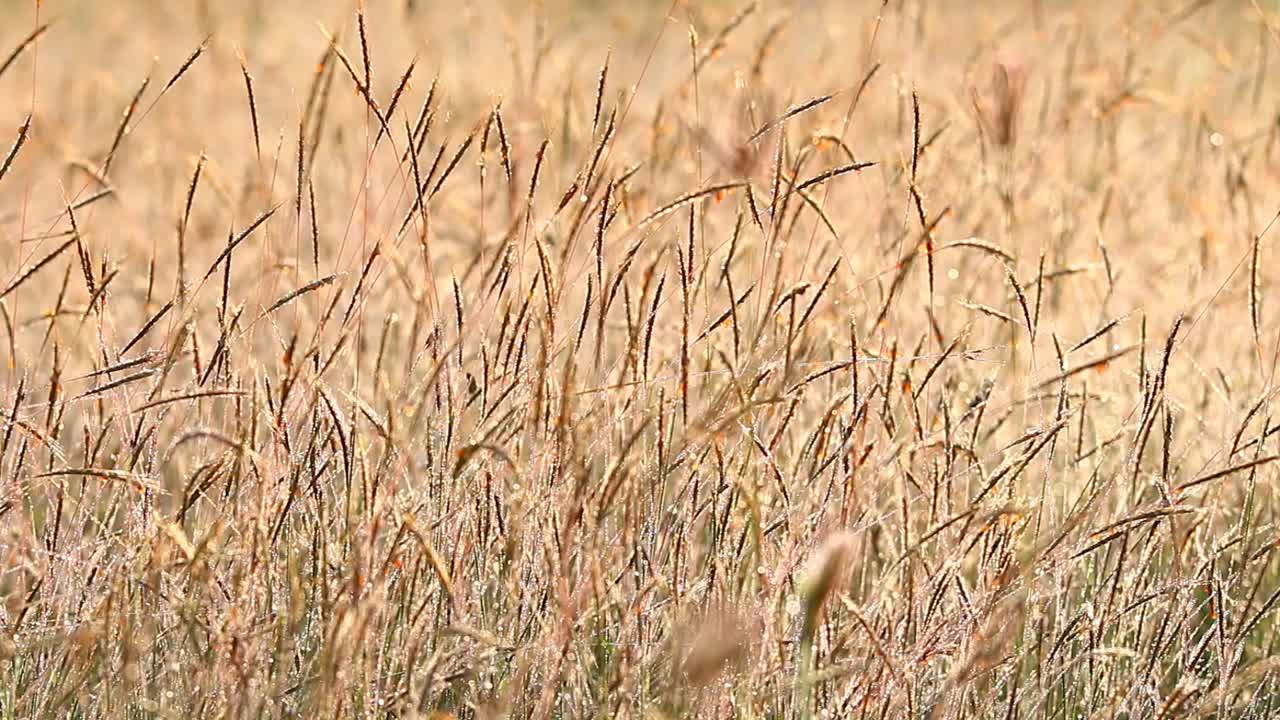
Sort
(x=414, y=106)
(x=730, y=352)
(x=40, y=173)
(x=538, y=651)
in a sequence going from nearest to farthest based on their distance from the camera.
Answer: (x=538, y=651) → (x=730, y=352) → (x=40, y=173) → (x=414, y=106)

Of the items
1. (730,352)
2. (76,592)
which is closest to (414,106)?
(730,352)

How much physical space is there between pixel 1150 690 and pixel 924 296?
135 cm

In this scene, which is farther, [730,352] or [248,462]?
[730,352]

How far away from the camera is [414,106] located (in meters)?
6.32

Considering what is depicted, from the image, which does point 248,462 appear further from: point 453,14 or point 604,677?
point 453,14

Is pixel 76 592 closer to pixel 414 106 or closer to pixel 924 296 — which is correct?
pixel 924 296

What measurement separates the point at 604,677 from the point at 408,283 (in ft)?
1.86

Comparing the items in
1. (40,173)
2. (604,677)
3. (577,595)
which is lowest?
(604,677)

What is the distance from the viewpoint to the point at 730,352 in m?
2.30

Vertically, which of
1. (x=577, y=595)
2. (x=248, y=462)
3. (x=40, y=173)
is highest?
(x=40, y=173)

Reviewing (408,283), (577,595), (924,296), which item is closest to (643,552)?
(577,595)

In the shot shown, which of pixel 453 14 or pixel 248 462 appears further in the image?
pixel 453 14

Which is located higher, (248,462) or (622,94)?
(622,94)

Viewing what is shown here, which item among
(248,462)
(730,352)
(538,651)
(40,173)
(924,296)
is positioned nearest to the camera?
(538,651)
